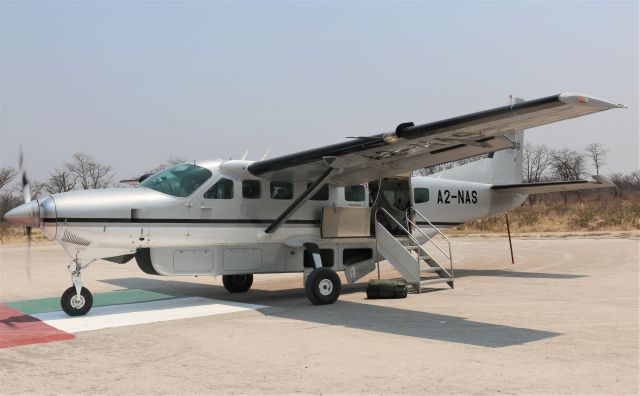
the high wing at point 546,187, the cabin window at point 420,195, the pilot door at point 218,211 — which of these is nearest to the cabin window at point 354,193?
the cabin window at point 420,195

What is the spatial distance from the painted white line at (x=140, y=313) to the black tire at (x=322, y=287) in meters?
1.01

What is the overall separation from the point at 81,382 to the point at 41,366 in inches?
42.1

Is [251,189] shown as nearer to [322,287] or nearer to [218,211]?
[218,211]

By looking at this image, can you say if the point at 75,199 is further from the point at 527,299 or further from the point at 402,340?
the point at 527,299

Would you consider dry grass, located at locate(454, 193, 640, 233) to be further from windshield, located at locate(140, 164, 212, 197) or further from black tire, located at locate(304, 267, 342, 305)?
windshield, located at locate(140, 164, 212, 197)

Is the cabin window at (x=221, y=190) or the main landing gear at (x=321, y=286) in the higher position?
the cabin window at (x=221, y=190)

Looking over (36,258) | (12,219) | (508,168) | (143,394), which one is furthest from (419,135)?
(36,258)

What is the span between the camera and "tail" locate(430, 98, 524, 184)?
17.3 m

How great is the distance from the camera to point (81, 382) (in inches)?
233

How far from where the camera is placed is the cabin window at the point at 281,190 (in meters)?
12.5

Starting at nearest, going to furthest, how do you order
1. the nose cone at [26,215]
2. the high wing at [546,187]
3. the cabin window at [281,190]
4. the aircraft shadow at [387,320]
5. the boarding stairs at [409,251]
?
the aircraft shadow at [387,320] → the nose cone at [26,215] → the boarding stairs at [409,251] → the cabin window at [281,190] → the high wing at [546,187]

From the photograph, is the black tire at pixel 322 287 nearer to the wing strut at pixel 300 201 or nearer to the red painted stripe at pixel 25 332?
the wing strut at pixel 300 201

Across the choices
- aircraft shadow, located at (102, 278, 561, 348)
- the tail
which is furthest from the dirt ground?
the tail

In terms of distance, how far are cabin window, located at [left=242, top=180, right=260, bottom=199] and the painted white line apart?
227 centimetres
